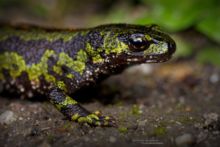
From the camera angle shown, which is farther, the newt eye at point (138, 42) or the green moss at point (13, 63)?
the green moss at point (13, 63)

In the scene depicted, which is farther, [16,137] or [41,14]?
[41,14]

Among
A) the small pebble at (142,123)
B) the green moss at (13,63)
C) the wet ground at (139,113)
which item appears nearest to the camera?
the wet ground at (139,113)

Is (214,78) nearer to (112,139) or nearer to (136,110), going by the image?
(136,110)

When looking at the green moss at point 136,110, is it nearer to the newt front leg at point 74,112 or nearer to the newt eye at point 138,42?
the newt front leg at point 74,112

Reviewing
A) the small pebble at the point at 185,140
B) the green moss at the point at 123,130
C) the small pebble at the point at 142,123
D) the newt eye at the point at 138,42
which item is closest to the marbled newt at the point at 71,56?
the newt eye at the point at 138,42

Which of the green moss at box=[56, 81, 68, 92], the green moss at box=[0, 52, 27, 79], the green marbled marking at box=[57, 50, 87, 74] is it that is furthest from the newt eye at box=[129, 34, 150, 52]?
the green moss at box=[0, 52, 27, 79]

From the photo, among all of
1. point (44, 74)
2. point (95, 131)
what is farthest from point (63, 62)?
point (95, 131)

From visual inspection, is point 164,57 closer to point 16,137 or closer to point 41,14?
point 16,137

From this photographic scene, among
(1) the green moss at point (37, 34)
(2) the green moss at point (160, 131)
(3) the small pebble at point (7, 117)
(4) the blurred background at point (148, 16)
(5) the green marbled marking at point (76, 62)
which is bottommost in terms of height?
(2) the green moss at point (160, 131)
